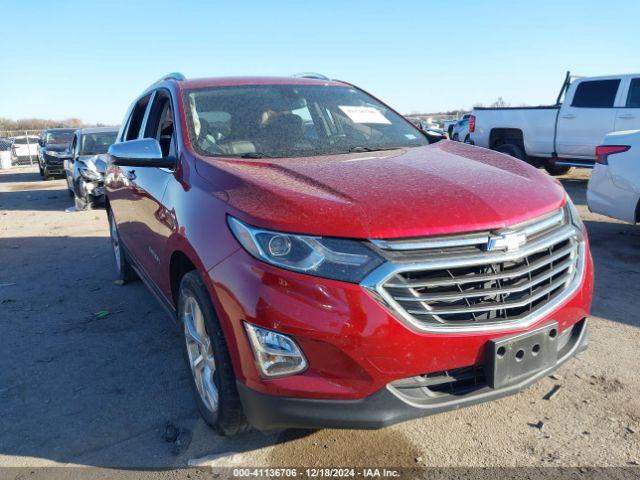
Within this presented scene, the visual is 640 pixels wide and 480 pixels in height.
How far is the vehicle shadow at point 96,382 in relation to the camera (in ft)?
9.28

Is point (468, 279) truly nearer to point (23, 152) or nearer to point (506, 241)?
point (506, 241)

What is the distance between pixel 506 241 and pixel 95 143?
39.5ft

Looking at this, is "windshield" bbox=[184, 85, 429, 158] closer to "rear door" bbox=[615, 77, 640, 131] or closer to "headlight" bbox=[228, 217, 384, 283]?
"headlight" bbox=[228, 217, 384, 283]

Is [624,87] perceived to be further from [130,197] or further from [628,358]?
[130,197]

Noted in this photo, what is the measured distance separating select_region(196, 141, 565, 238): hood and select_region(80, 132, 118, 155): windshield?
10.3 metres

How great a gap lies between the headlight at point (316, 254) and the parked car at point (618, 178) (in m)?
4.65

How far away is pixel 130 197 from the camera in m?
4.36

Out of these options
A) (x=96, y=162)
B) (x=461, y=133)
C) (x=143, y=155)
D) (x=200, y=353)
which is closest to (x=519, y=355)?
(x=200, y=353)

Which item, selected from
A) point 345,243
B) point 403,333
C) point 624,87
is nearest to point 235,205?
point 345,243

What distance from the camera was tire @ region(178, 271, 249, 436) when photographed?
2496mm

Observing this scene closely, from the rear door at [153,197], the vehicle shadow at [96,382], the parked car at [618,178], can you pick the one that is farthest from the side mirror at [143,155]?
the parked car at [618,178]

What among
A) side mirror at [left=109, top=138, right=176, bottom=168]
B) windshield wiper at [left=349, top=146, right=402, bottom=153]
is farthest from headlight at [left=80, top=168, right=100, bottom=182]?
windshield wiper at [left=349, top=146, right=402, bottom=153]

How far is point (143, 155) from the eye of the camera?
328cm

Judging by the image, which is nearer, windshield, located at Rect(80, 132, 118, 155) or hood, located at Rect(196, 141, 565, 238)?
hood, located at Rect(196, 141, 565, 238)
